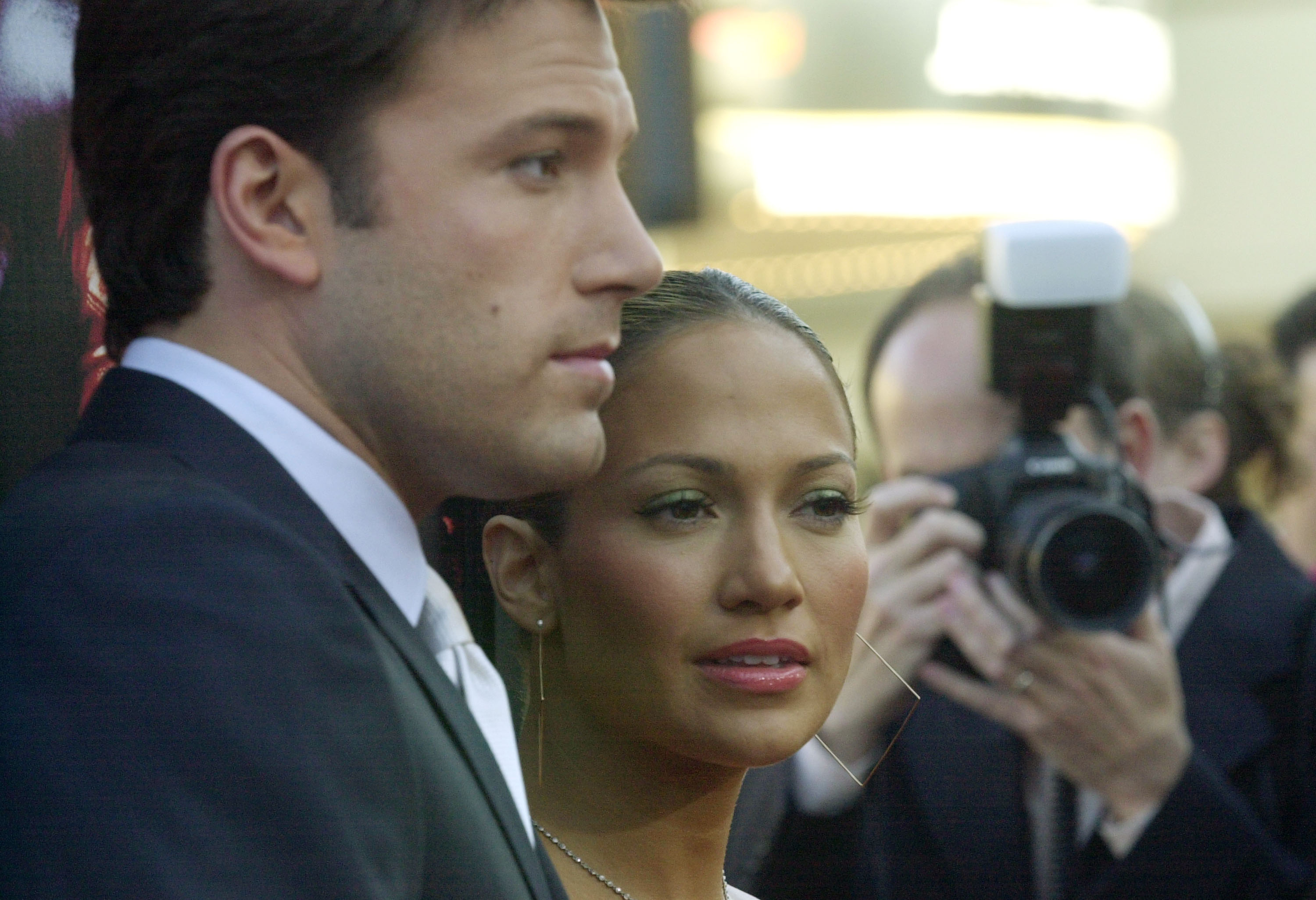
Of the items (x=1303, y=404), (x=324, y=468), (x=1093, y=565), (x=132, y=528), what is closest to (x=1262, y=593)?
(x=1093, y=565)

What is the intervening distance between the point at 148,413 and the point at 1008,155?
29.3ft

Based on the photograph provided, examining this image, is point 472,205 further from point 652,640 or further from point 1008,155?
point 1008,155

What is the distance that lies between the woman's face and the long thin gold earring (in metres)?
0.02

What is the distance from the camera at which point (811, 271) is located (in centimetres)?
872

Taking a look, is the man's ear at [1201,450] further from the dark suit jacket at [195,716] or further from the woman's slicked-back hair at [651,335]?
the dark suit jacket at [195,716]

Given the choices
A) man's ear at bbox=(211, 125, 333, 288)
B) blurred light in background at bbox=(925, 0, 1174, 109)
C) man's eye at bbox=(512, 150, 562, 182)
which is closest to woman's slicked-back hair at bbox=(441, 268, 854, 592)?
man's eye at bbox=(512, 150, 562, 182)

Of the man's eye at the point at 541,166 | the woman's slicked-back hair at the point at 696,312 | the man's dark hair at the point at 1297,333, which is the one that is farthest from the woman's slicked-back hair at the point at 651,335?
the man's dark hair at the point at 1297,333

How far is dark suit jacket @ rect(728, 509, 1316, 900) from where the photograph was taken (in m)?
2.10

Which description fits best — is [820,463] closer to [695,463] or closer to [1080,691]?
[695,463]

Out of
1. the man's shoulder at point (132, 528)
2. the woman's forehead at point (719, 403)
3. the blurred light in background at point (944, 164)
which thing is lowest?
the blurred light in background at point (944, 164)

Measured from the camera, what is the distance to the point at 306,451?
0.97 metres

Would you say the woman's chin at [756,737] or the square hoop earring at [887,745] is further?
the square hoop earring at [887,745]

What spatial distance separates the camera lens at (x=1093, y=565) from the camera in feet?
6.95

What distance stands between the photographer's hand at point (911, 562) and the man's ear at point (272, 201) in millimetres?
1381
